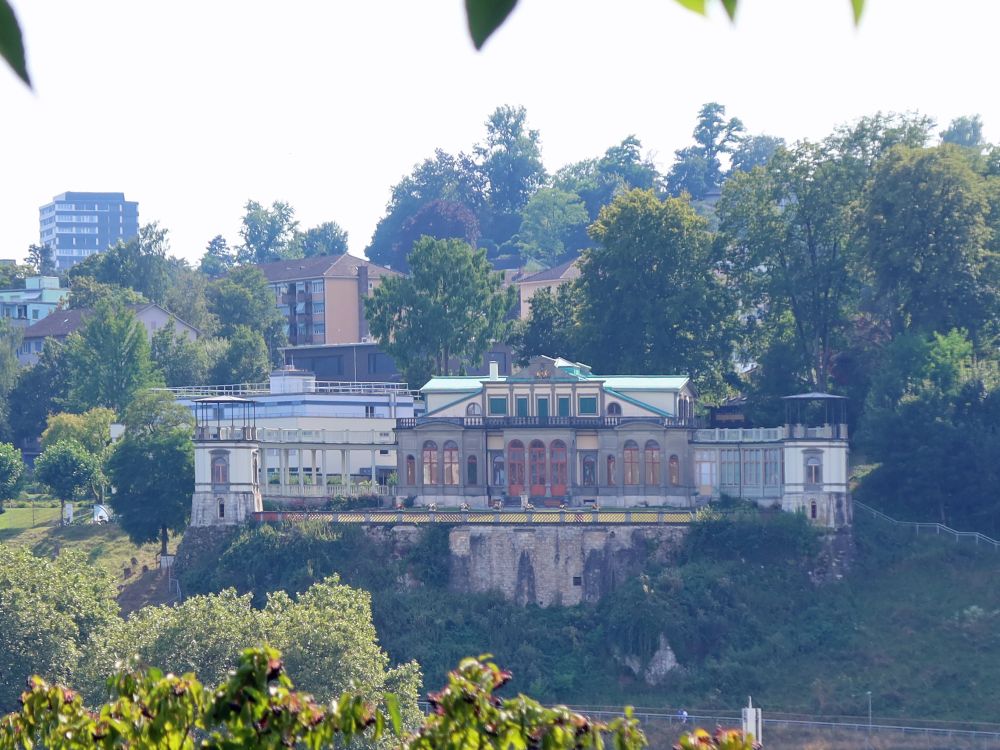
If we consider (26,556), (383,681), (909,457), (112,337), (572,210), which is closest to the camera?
(383,681)

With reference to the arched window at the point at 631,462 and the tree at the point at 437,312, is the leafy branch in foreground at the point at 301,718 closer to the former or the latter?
the arched window at the point at 631,462

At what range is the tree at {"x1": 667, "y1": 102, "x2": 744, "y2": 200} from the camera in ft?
498

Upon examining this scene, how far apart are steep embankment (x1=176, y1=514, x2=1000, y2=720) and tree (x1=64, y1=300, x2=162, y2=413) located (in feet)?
100

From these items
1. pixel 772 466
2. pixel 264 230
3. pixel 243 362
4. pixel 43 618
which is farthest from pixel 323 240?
pixel 43 618

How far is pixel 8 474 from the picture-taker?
275 feet

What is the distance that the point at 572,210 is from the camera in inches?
6004

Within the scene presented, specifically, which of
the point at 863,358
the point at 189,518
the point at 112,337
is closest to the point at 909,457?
the point at 863,358

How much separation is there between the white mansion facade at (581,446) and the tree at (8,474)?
21.8m

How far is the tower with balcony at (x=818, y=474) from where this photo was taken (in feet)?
212

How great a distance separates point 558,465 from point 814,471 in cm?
947

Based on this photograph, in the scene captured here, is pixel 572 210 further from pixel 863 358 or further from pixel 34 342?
pixel 863 358

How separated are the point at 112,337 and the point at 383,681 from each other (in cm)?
4740

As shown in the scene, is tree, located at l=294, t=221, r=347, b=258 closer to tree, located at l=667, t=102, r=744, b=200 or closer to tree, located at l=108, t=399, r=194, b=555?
tree, located at l=667, t=102, r=744, b=200

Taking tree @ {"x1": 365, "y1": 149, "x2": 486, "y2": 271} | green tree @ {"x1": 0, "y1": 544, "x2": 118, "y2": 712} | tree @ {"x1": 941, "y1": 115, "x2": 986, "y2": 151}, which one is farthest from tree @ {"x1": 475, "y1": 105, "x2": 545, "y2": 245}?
green tree @ {"x1": 0, "y1": 544, "x2": 118, "y2": 712}
